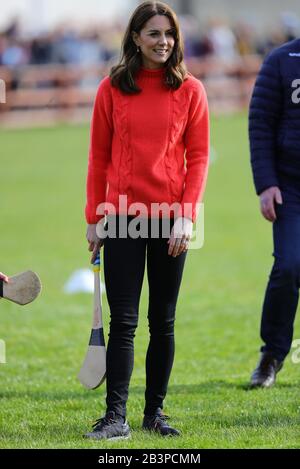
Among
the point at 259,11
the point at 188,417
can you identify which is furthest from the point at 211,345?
the point at 259,11

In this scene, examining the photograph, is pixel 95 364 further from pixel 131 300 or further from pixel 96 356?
pixel 131 300

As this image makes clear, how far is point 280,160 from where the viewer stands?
6.30 m

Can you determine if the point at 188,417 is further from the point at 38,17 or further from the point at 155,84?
the point at 38,17

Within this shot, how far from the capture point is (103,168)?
536cm

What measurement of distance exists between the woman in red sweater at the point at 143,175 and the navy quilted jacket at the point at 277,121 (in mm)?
981

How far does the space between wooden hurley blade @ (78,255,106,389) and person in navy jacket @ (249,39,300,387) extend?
1.28m

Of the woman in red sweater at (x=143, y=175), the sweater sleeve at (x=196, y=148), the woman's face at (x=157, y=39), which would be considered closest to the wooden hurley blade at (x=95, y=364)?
the woman in red sweater at (x=143, y=175)

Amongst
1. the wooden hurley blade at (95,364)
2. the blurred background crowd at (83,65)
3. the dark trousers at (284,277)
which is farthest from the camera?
the blurred background crowd at (83,65)

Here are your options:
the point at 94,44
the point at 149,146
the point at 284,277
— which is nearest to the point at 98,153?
the point at 149,146

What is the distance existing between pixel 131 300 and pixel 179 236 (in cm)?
39

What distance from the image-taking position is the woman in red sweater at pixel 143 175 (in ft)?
17.1

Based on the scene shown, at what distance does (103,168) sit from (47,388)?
1.98 metres

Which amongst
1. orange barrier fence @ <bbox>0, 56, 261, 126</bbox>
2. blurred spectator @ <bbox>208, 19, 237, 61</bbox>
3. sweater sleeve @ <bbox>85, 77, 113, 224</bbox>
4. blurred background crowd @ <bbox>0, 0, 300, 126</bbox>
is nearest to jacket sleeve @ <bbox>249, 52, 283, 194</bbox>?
sweater sleeve @ <bbox>85, 77, 113, 224</bbox>

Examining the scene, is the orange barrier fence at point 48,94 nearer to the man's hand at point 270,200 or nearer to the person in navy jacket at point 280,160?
the person in navy jacket at point 280,160
